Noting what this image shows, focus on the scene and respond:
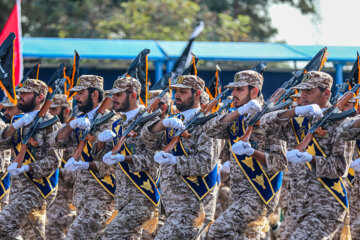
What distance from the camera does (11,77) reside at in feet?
33.4

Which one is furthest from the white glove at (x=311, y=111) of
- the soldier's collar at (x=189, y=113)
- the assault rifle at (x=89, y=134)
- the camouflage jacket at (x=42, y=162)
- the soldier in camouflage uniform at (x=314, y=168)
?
the camouflage jacket at (x=42, y=162)

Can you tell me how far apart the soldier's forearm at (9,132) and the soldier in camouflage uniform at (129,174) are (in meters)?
1.38

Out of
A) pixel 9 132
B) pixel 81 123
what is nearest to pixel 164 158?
pixel 81 123

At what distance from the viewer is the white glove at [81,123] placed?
29.6 feet

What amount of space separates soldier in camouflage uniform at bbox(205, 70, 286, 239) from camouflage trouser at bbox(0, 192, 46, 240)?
2763 millimetres

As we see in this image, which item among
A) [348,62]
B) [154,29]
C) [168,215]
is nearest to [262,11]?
[154,29]

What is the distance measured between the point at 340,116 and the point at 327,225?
1.11 meters

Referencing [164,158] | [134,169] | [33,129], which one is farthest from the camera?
[33,129]

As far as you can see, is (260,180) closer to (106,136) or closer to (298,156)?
(298,156)

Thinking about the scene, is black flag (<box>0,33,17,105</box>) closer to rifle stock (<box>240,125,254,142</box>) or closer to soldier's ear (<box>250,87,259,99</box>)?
soldier's ear (<box>250,87,259,99</box>)

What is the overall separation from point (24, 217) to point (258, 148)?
10.7 ft

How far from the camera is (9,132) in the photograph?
9789 mm

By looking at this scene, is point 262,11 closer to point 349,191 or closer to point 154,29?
point 154,29

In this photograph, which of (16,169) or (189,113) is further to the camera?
(16,169)
